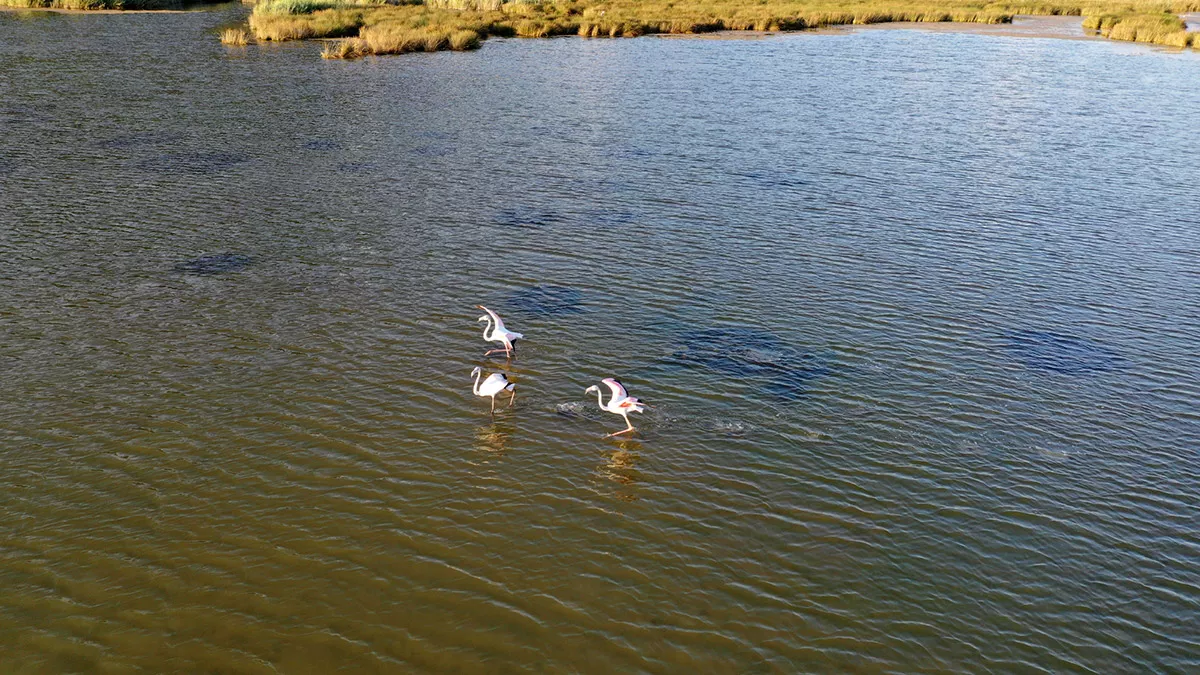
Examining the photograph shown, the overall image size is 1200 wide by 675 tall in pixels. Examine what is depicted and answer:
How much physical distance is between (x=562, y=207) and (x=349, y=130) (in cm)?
1217

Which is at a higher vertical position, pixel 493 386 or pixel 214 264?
pixel 214 264

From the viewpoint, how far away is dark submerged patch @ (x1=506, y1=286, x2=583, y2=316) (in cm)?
1920

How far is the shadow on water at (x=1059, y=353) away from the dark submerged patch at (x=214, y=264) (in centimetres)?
1659

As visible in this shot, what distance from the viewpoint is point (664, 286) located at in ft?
68.0

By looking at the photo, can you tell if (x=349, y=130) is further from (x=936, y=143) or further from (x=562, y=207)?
(x=936, y=143)

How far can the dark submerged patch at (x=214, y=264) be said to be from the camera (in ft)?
66.5

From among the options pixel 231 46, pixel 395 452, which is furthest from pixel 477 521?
pixel 231 46

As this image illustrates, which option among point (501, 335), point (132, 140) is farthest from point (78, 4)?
point (501, 335)

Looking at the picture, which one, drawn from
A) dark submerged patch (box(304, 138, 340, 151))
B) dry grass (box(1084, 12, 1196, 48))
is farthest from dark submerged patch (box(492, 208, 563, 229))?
dry grass (box(1084, 12, 1196, 48))

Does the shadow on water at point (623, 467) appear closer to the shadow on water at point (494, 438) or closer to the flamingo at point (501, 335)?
the shadow on water at point (494, 438)

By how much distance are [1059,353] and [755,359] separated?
618 centimetres

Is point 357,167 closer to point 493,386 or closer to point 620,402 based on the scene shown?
point 493,386

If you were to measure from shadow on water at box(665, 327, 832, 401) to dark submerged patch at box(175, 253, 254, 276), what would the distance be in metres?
10.4

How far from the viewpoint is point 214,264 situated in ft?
68.1
